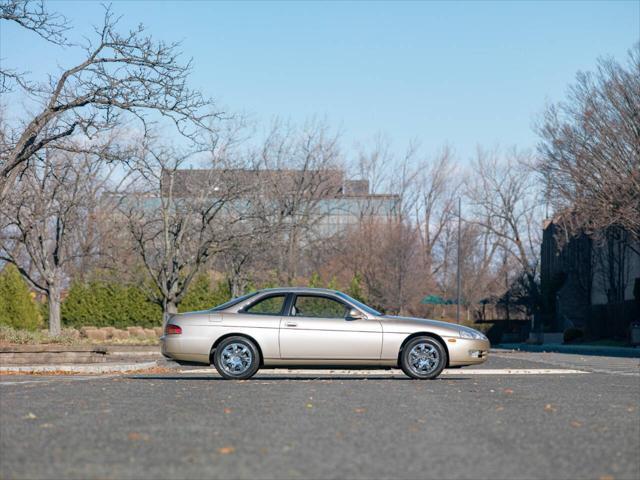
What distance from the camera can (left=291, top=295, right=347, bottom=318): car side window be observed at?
15.6 metres

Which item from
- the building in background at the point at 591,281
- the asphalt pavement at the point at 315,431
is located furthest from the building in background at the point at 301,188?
the asphalt pavement at the point at 315,431

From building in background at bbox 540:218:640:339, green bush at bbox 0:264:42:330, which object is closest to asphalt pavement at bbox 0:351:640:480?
building in background at bbox 540:218:640:339

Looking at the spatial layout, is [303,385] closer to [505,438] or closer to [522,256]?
[505,438]

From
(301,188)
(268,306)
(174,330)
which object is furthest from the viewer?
(301,188)

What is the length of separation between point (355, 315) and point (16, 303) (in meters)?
32.9

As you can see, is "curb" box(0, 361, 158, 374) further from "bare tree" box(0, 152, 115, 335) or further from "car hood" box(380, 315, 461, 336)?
"bare tree" box(0, 152, 115, 335)

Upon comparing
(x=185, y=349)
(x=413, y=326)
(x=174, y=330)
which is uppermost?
(x=413, y=326)

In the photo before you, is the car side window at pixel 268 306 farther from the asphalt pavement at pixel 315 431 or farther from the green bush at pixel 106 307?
the green bush at pixel 106 307

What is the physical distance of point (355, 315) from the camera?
51.0ft

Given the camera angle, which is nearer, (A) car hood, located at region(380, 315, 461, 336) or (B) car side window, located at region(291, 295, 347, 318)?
(A) car hood, located at region(380, 315, 461, 336)

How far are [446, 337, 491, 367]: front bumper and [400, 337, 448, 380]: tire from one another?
123 mm

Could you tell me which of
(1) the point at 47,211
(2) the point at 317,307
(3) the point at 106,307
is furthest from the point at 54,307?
(2) the point at 317,307

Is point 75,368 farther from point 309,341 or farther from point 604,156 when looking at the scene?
point 604,156

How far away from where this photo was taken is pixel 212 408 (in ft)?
34.7
